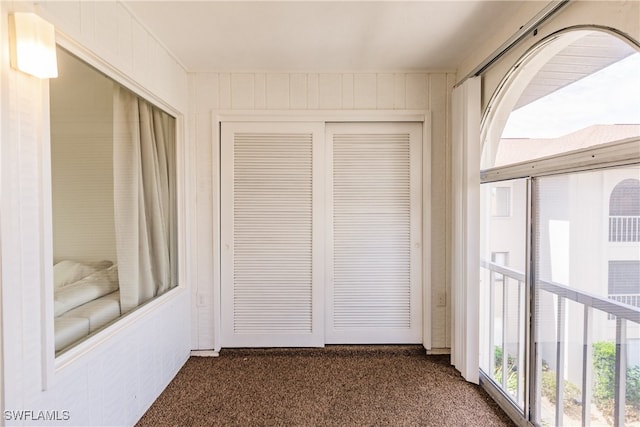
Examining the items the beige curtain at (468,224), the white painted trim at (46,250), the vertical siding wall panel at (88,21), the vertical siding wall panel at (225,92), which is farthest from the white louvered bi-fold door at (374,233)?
the white painted trim at (46,250)

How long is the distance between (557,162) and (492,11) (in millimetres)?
1017

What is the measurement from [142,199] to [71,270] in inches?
25.5

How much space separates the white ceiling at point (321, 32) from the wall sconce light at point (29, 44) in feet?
2.69

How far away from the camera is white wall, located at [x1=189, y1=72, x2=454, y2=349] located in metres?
2.79

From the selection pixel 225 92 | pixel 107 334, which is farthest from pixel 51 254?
pixel 225 92

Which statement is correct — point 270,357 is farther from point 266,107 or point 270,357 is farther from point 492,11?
point 492,11

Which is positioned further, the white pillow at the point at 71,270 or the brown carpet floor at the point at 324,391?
the brown carpet floor at the point at 324,391

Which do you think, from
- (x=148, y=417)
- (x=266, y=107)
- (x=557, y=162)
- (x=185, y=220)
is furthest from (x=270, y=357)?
(x=557, y=162)

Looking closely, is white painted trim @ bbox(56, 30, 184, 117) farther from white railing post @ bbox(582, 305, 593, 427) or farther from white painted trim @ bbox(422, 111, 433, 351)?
white railing post @ bbox(582, 305, 593, 427)

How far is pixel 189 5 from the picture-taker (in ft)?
6.07

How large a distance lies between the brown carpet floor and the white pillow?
40.1 inches

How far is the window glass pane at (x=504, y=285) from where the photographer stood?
2.02m

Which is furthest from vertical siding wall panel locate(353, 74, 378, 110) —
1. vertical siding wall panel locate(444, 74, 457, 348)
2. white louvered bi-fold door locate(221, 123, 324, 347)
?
vertical siding wall panel locate(444, 74, 457, 348)

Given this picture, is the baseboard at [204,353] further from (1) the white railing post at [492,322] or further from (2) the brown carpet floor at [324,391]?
(1) the white railing post at [492,322]
